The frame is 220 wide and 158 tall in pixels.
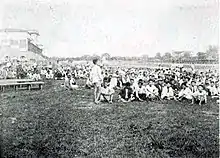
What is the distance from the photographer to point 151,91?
320cm

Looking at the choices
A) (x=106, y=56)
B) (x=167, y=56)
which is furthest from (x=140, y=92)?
(x=106, y=56)

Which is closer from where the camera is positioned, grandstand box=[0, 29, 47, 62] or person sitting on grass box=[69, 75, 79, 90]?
grandstand box=[0, 29, 47, 62]

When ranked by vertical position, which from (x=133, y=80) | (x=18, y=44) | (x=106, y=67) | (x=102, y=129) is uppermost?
→ (x=18, y=44)

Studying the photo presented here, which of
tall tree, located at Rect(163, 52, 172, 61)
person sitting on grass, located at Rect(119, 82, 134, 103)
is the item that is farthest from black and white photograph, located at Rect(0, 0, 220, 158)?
person sitting on grass, located at Rect(119, 82, 134, 103)

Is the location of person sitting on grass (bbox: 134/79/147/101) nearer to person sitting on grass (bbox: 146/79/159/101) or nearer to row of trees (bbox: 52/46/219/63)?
person sitting on grass (bbox: 146/79/159/101)

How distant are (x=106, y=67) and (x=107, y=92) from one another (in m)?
0.27

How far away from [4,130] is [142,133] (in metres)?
0.91

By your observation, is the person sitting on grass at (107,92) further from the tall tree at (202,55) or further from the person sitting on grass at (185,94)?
the tall tree at (202,55)

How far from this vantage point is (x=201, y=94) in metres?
2.79

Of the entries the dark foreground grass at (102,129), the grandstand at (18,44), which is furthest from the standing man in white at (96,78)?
the grandstand at (18,44)

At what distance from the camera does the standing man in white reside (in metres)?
2.48

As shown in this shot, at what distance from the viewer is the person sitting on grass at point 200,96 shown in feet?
8.95

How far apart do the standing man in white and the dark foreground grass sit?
0.14 m

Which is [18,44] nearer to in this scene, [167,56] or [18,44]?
Result: [18,44]
